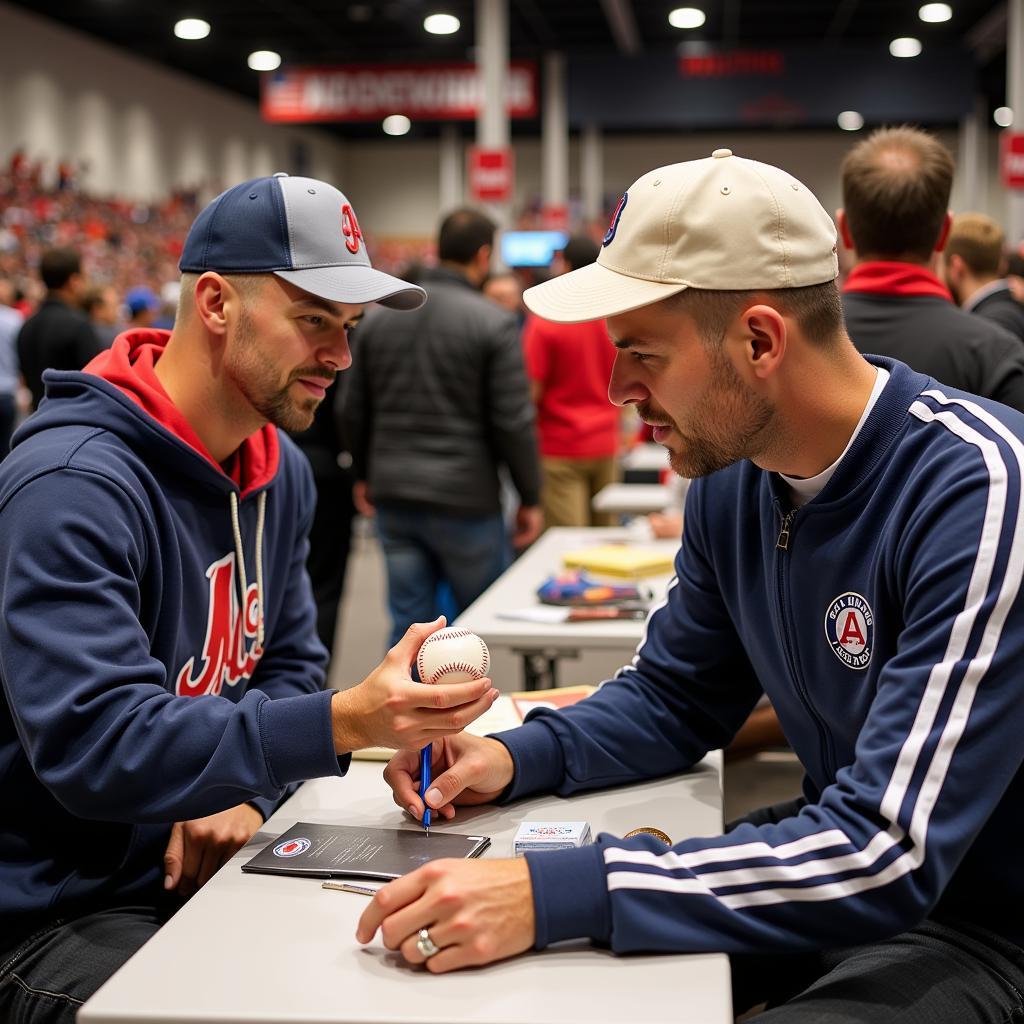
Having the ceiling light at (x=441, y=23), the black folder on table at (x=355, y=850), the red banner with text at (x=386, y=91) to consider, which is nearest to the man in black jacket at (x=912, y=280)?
the black folder on table at (x=355, y=850)

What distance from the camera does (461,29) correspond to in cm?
1277

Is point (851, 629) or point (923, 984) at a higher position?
point (851, 629)

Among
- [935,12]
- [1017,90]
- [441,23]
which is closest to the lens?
[1017,90]

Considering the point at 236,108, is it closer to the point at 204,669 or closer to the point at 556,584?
the point at 556,584

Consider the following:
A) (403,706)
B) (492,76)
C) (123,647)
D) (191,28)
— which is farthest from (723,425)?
(191,28)

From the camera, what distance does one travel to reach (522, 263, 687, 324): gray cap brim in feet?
4.89

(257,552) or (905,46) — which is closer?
(257,552)

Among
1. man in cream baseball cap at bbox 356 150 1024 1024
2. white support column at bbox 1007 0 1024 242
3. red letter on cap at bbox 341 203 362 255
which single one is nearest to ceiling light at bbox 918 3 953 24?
white support column at bbox 1007 0 1024 242

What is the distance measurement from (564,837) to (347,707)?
310mm

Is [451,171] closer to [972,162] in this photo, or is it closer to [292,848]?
[972,162]

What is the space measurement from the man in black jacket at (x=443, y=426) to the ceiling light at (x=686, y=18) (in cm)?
885

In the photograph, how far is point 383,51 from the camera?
14.0 metres

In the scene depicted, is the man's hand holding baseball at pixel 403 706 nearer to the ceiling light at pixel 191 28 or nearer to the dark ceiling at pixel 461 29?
the dark ceiling at pixel 461 29

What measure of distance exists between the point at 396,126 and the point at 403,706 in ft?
61.2
